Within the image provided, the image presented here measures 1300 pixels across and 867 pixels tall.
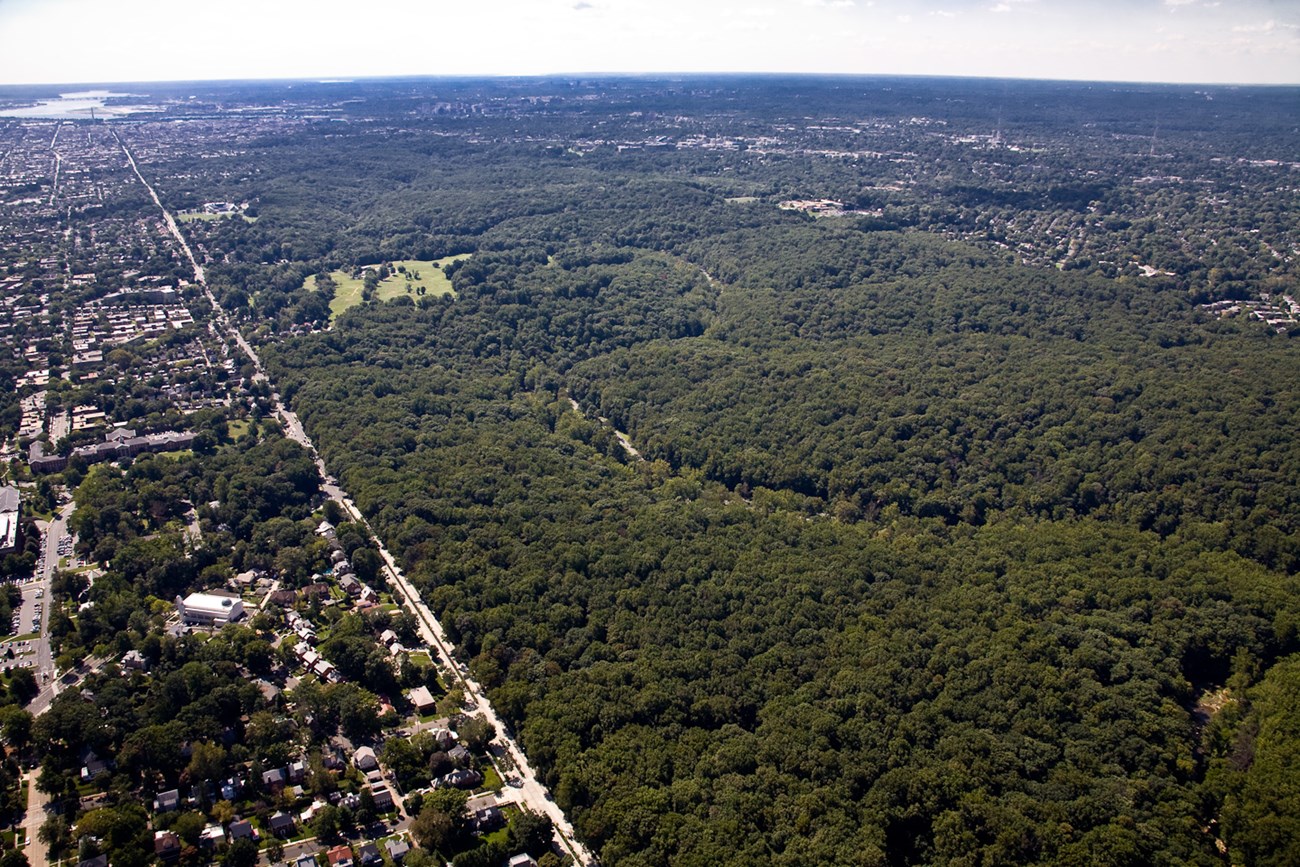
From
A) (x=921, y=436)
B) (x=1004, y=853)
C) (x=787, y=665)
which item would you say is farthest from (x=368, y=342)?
(x=1004, y=853)

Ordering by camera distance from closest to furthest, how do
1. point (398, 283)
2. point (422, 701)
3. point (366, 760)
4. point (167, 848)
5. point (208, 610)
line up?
point (167, 848) → point (366, 760) → point (422, 701) → point (208, 610) → point (398, 283)

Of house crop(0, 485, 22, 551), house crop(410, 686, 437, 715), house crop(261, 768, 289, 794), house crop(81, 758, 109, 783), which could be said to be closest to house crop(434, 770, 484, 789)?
house crop(410, 686, 437, 715)

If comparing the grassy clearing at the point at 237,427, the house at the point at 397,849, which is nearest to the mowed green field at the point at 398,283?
the grassy clearing at the point at 237,427

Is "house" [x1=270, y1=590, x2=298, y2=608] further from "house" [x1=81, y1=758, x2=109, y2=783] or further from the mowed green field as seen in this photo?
the mowed green field

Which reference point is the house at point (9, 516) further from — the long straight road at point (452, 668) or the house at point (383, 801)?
the house at point (383, 801)

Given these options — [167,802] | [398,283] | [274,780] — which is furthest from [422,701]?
[398,283]

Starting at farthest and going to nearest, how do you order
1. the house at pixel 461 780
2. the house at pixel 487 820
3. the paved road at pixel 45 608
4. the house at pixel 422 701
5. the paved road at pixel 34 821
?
1. the house at pixel 422 701
2. the paved road at pixel 45 608
3. the house at pixel 461 780
4. the house at pixel 487 820
5. the paved road at pixel 34 821

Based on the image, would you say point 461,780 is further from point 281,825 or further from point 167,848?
point 167,848
